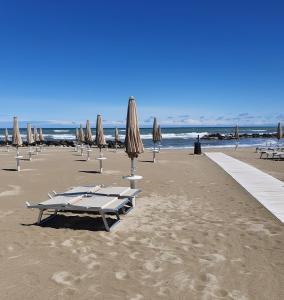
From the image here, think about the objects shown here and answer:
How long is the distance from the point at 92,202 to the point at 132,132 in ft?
8.05

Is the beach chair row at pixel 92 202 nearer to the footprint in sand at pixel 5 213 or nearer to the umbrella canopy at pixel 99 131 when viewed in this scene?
the footprint in sand at pixel 5 213

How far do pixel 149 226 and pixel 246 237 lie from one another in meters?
1.88

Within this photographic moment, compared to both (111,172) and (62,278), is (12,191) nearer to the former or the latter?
(111,172)

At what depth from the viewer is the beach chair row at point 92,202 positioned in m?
7.02

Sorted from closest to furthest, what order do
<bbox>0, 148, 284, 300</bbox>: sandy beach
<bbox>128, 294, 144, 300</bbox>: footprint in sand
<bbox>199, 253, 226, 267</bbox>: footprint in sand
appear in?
<bbox>128, 294, 144, 300</bbox>: footprint in sand → <bbox>0, 148, 284, 300</bbox>: sandy beach → <bbox>199, 253, 226, 267</bbox>: footprint in sand

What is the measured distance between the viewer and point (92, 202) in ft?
24.4

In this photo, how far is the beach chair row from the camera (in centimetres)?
702

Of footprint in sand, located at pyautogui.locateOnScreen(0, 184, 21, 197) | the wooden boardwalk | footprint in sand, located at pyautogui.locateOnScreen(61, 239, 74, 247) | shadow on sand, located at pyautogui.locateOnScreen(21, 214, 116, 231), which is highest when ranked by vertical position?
the wooden boardwalk

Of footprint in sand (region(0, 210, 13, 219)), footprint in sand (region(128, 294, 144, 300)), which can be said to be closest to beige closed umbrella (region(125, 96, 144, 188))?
footprint in sand (region(0, 210, 13, 219))

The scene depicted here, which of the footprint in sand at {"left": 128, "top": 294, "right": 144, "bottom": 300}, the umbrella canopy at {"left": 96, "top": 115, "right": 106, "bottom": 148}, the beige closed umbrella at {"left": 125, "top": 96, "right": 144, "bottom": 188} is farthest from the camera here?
the umbrella canopy at {"left": 96, "top": 115, "right": 106, "bottom": 148}

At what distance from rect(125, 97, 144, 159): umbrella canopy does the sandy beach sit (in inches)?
55.6

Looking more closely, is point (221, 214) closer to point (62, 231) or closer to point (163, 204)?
point (163, 204)

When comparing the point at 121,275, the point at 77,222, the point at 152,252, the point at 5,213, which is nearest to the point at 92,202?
the point at 77,222

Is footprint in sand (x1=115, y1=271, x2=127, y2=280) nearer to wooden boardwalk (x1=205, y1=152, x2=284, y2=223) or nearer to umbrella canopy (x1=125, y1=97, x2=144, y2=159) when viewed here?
wooden boardwalk (x1=205, y1=152, x2=284, y2=223)
